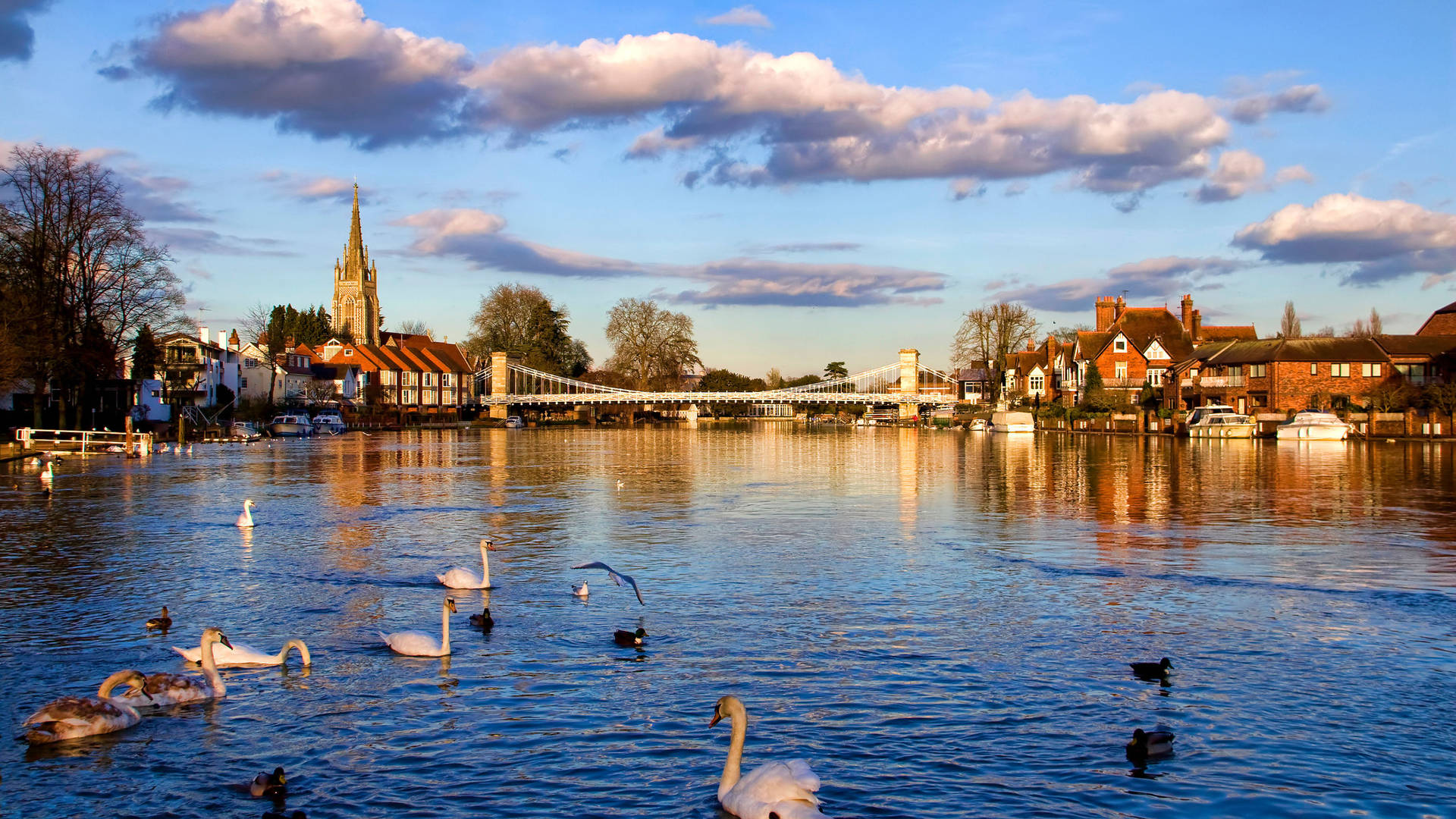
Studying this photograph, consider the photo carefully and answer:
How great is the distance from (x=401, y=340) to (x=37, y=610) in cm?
13333

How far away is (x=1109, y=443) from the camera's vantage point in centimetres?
5956

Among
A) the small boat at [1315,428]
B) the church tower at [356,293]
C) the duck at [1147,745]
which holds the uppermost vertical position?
the church tower at [356,293]

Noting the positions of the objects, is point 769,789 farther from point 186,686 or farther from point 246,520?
point 246,520

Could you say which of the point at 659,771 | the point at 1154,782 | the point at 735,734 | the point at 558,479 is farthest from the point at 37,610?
the point at 558,479

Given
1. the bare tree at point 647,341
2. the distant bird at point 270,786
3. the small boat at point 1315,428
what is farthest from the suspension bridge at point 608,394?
the distant bird at point 270,786

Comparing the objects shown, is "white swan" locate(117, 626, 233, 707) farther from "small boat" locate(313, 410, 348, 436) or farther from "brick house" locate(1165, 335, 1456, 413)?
"small boat" locate(313, 410, 348, 436)

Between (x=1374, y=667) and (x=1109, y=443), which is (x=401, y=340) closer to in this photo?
(x=1109, y=443)

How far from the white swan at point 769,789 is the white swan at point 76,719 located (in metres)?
5.17

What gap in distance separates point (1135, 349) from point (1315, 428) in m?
27.0

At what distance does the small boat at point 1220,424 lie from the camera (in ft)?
204

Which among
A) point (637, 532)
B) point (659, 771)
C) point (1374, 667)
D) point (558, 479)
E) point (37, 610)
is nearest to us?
point (659, 771)

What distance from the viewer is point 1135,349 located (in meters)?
85.1

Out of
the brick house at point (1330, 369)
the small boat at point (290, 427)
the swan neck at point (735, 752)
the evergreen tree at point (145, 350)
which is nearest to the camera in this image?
the swan neck at point (735, 752)

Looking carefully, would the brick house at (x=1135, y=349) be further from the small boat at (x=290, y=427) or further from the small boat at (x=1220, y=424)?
the small boat at (x=290, y=427)
